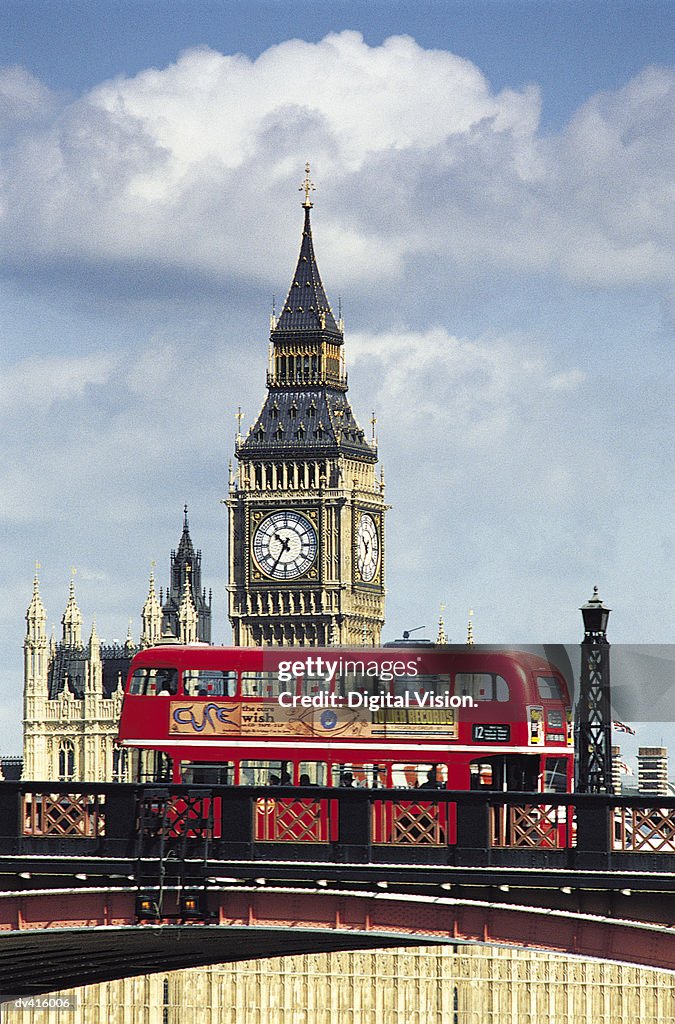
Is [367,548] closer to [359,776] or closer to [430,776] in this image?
[359,776]

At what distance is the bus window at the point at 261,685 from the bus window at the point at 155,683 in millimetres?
1751

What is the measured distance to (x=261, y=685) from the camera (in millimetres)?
69688

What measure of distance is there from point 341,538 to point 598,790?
136m

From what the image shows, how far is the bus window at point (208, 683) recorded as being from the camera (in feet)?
225

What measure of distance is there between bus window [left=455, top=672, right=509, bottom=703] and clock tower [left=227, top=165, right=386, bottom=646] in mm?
122335

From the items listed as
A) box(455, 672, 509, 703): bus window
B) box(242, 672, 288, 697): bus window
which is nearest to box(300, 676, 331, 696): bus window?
box(242, 672, 288, 697): bus window

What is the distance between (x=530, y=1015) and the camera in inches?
5310

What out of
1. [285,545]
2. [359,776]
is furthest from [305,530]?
[359,776]

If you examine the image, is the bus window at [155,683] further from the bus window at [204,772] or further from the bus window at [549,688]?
the bus window at [549,688]

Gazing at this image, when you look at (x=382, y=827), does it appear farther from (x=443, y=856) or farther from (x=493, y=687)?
(x=493, y=687)

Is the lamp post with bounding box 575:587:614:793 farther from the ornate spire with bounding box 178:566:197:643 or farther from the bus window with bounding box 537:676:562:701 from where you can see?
the ornate spire with bounding box 178:566:197:643

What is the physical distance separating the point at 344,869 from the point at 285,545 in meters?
150

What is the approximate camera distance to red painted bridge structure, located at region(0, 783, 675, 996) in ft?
145

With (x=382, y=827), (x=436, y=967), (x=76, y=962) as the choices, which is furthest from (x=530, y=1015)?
(x=382, y=827)
